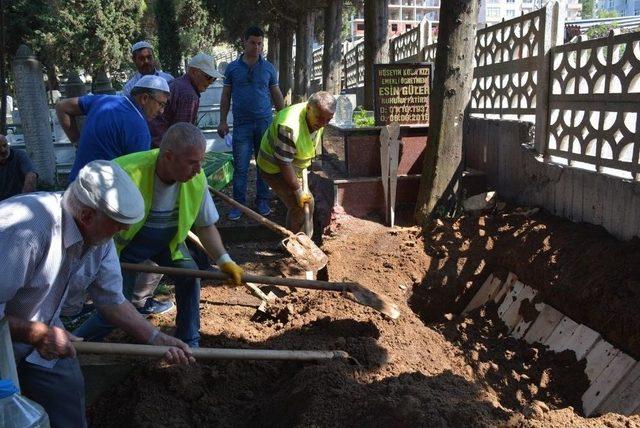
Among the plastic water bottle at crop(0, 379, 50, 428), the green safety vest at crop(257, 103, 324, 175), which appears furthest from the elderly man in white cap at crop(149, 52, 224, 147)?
the plastic water bottle at crop(0, 379, 50, 428)

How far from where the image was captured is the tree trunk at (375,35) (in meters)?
10.5

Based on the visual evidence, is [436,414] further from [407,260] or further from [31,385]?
[407,260]

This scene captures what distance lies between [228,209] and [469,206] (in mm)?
3244

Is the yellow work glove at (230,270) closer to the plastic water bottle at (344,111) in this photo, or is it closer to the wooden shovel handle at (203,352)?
the wooden shovel handle at (203,352)

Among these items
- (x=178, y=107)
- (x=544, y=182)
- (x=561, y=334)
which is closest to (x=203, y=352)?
(x=561, y=334)

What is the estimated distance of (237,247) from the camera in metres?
6.87

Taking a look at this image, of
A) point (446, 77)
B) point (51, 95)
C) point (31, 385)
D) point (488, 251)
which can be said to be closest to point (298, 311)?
point (488, 251)

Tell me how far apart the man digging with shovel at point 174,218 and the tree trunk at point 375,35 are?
7177 millimetres

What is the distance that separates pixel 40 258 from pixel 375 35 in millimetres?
9237

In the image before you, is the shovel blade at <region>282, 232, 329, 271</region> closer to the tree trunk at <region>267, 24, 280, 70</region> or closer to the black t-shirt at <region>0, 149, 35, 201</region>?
the black t-shirt at <region>0, 149, 35, 201</region>

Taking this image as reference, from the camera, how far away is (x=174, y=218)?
362 centimetres

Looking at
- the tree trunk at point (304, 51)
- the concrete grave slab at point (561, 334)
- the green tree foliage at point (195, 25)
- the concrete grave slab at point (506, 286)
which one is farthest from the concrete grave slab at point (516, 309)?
the green tree foliage at point (195, 25)

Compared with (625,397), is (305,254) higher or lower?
higher

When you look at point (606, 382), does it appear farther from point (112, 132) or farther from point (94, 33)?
point (94, 33)
